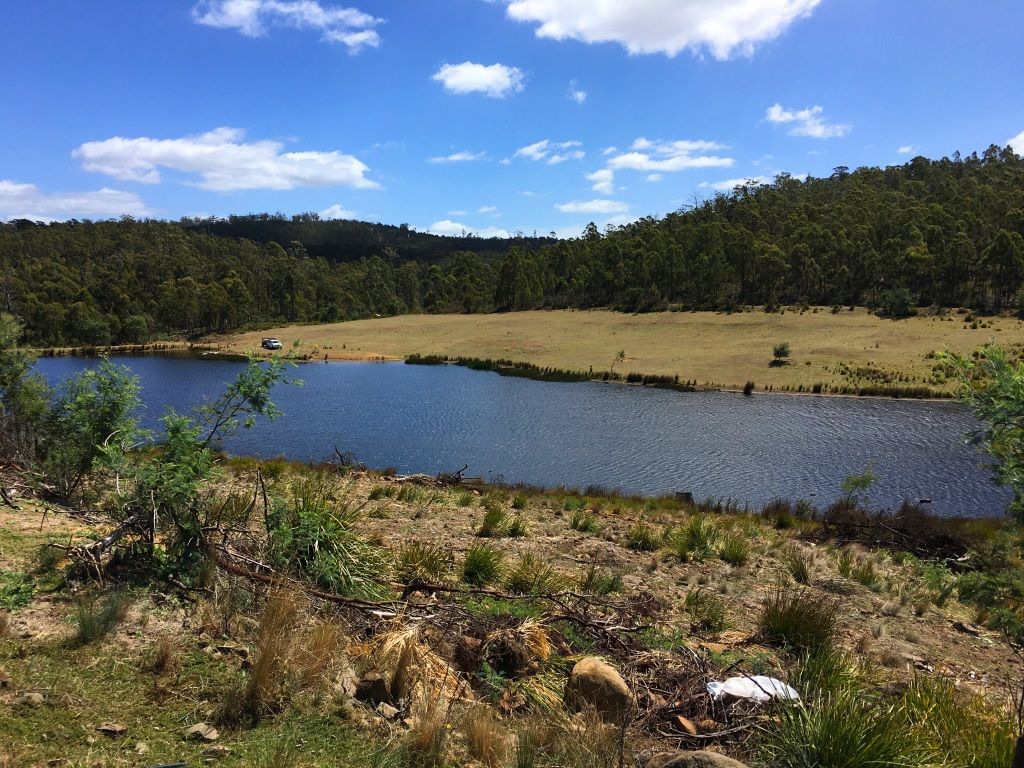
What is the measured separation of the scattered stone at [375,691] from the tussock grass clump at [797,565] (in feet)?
27.5

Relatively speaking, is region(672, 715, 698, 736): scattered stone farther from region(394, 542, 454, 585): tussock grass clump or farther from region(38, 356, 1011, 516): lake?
region(38, 356, 1011, 516): lake

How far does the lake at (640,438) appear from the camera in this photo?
85.4ft

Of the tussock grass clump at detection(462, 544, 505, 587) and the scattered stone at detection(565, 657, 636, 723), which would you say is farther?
the tussock grass clump at detection(462, 544, 505, 587)

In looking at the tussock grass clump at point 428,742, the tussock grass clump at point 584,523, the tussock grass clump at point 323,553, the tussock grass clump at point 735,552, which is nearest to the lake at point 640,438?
the tussock grass clump at point 584,523

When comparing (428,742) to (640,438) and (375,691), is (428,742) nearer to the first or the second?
(375,691)

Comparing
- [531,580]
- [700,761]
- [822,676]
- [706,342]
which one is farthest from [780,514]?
[706,342]

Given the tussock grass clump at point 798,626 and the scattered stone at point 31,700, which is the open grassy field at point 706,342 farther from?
the scattered stone at point 31,700

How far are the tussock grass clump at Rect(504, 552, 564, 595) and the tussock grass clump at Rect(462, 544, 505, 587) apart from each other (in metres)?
0.20

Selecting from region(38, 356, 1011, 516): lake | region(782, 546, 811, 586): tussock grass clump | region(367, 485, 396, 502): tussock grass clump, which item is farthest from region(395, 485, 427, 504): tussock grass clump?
region(38, 356, 1011, 516): lake

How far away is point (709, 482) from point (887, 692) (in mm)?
20652

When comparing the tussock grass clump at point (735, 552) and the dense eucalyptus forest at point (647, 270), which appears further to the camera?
the dense eucalyptus forest at point (647, 270)

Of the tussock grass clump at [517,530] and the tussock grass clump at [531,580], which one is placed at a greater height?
the tussock grass clump at [531,580]

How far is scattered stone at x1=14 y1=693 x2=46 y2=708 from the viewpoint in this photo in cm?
423

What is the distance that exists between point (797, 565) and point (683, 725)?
753 centimetres
